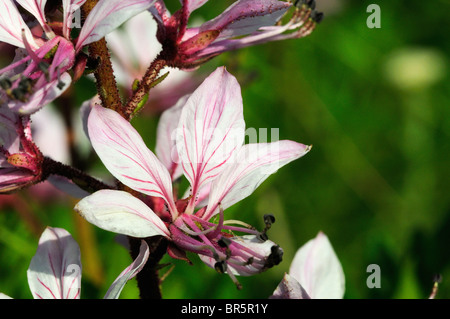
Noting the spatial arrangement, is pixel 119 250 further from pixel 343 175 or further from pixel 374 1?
pixel 374 1

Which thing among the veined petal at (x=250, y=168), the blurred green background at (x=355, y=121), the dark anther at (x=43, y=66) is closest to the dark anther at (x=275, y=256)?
the veined petal at (x=250, y=168)

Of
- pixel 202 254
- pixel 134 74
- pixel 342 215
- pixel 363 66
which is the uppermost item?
pixel 202 254

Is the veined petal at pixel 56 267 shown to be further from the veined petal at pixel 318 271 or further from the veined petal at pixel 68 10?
the veined petal at pixel 318 271

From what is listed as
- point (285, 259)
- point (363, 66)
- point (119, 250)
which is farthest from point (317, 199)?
point (119, 250)

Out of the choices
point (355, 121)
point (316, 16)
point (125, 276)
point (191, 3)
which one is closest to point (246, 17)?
point (191, 3)

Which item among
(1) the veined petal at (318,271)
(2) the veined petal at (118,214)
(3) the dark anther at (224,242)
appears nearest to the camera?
(2) the veined petal at (118,214)

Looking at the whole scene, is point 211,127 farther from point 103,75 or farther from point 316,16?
point 316,16
